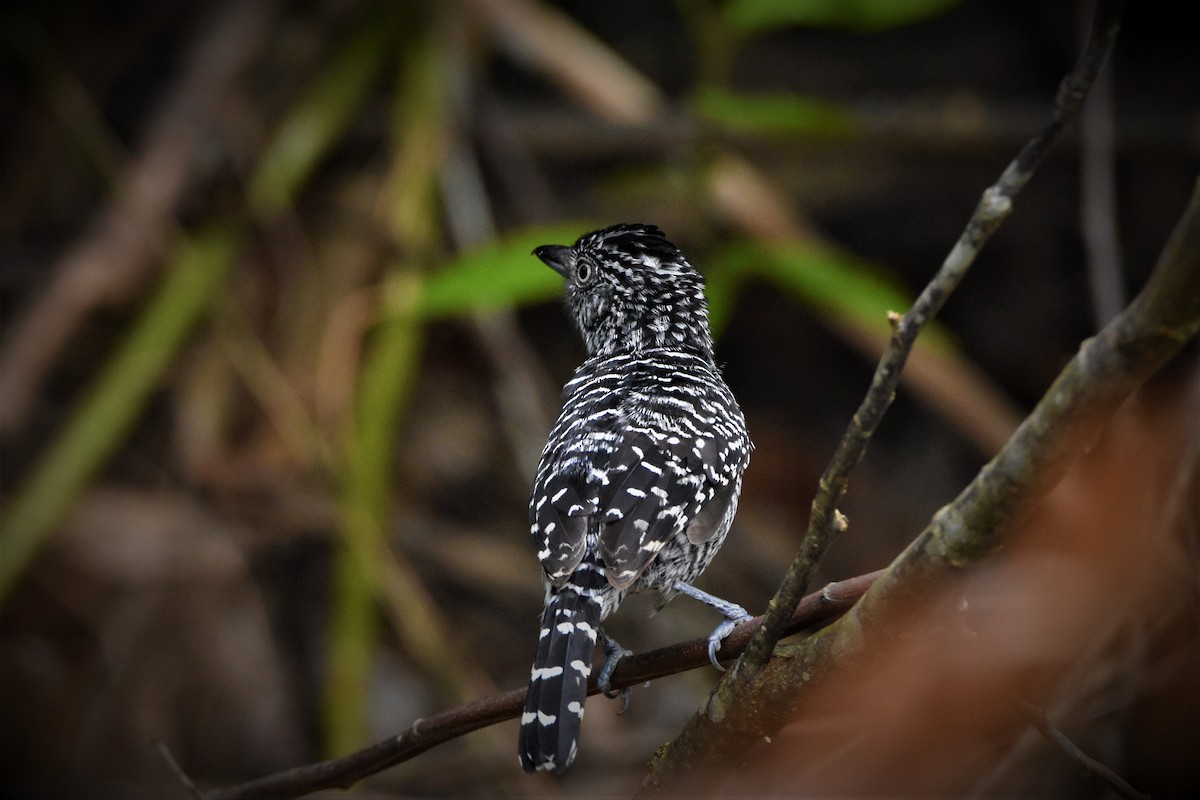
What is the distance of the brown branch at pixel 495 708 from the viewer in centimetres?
192

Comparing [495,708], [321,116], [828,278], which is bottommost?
[495,708]

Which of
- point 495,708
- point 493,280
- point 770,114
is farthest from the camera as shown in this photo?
point 770,114

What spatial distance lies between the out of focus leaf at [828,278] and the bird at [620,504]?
2.50ft

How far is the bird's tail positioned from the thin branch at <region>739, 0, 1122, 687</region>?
0.56 metres

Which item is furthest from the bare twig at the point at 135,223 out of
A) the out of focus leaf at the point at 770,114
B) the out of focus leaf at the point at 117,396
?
the out of focus leaf at the point at 770,114

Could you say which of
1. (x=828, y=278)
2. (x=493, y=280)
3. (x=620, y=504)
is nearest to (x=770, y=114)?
(x=828, y=278)

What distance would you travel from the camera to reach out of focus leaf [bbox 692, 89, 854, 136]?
3895 millimetres

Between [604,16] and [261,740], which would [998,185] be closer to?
[261,740]

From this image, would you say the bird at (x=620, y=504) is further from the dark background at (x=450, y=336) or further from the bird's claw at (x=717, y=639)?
the dark background at (x=450, y=336)

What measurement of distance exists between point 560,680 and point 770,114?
7.57 ft

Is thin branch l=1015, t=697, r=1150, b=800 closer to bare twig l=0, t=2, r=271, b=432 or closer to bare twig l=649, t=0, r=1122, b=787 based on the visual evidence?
bare twig l=649, t=0, r=1122, b=787

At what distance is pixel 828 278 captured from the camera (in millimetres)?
3955

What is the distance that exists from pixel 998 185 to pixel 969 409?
3134 millimetres

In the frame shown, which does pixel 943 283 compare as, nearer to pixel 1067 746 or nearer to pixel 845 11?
pixel 1067 746
